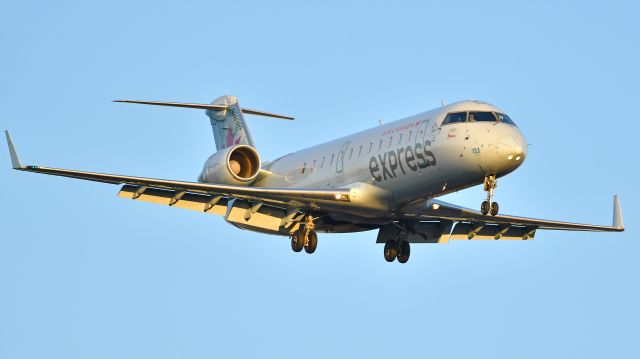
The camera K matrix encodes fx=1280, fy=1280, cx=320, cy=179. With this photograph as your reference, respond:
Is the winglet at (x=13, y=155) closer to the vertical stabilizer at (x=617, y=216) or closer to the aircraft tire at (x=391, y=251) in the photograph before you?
the aircraft tire at (x=391, y=251)

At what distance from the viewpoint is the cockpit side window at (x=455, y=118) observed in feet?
98.1

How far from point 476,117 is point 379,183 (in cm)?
291

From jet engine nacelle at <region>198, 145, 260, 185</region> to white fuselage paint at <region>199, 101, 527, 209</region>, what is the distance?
1848 mm

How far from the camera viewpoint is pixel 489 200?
29672 millimetres

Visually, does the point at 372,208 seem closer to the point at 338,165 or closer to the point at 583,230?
the point at 338,165

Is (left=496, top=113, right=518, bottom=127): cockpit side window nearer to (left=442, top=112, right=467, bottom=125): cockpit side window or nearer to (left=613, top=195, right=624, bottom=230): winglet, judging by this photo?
(left=442, top=112, right=467, bottom=125): cockpit side window

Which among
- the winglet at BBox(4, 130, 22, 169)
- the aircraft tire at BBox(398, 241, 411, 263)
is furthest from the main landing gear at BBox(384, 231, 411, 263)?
the winglet at BBox(4, 130, 22, 169)

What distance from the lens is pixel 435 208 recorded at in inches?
1298

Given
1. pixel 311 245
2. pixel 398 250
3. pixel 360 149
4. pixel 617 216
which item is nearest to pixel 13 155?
pixel 311 245

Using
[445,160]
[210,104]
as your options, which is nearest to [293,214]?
[445,160]

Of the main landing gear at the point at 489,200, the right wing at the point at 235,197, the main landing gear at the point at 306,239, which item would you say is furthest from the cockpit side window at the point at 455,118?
the main landing gear at the point at 306,239

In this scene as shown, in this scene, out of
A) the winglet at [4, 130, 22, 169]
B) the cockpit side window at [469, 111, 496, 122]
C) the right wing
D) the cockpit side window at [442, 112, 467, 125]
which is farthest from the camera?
the right wing

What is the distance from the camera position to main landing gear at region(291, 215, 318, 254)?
32375mm

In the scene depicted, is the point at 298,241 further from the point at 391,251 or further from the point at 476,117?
the point at 476,117
